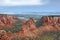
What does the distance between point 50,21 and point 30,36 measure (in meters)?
0.26

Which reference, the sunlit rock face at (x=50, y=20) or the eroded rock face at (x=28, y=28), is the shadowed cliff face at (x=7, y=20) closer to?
the eroded rock face at (x=28, y=28)

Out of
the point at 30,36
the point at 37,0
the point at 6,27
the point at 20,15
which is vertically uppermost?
the point at 37,0

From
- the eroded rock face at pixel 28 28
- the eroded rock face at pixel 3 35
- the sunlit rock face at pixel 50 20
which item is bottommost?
the eroded rock face at pixel 3 35

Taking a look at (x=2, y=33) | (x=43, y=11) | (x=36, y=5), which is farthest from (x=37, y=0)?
(x=2, y=33)

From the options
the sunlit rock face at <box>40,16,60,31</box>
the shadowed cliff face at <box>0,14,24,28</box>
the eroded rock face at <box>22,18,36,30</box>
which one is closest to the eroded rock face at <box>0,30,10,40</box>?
the shadowed cliff face at <box>0,14,24,28</box>

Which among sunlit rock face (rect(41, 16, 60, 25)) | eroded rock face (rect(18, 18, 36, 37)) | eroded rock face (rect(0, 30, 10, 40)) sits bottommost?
eroded rock face (rect(0, 30, 10, 40))

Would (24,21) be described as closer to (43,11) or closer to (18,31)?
(18,31)

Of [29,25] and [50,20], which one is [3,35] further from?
[50,20]

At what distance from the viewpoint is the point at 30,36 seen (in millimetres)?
1286

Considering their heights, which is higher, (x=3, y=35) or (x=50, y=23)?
(x=50, y=23)

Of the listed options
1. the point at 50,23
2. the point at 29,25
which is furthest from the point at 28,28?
the point at 50,23

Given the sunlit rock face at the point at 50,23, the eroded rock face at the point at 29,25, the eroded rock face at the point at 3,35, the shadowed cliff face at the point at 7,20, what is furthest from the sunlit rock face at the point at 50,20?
the eroded rock face at the point at 3,35

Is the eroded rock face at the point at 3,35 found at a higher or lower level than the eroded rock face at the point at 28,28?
lower

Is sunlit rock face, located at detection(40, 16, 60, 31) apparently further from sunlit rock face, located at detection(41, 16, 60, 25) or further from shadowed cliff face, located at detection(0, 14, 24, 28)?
shadowed cliff face, located at detection(0, 14, 24, 28)
